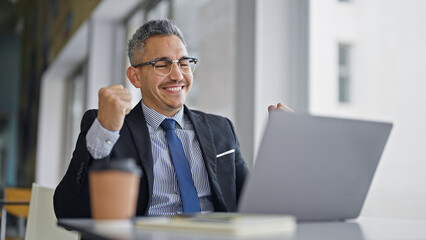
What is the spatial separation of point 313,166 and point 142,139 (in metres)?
0.73

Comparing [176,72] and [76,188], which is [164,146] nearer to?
[176,72]

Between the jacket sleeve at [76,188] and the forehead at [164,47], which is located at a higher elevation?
the forehead at [164,47]

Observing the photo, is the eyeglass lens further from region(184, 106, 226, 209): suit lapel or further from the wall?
the wall

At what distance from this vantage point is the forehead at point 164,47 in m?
1.89

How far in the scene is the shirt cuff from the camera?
1.37 meters

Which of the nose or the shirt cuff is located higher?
the nose

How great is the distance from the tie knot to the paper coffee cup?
89 centimetres

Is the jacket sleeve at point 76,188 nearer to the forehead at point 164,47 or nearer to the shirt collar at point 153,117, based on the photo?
the shirt collar at point 153,117

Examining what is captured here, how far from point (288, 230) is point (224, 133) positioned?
99cm

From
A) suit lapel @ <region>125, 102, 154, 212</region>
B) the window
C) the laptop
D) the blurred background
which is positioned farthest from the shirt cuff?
the window

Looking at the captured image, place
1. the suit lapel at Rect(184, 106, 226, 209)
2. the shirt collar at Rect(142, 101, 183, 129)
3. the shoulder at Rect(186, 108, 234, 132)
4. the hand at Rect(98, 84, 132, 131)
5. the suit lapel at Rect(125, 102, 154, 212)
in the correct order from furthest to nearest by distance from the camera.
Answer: the shoulder at Rect(186, 108, 234, 132) < the shirt collar at Rect(142, 101, 183, 129) < the suit lapel at Rect(184, 106, 226, 209) < the suit lapel at Rect(125, 102, 154, 212) < the hand at Rect(98, 84, 132, 131)

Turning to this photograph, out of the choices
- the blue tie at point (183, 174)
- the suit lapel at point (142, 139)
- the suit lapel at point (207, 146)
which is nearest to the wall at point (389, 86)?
the suit lapel at point (207, 146)

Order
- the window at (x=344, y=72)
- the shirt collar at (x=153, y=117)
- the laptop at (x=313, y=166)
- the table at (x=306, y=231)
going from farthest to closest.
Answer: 1. the window at (x=344, y=72)
2. the shirt collar at (x=153, y=117)
3. the laptop at (x=313, y=166)
4. the table at (x=306, y=231)

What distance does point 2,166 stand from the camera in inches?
462
